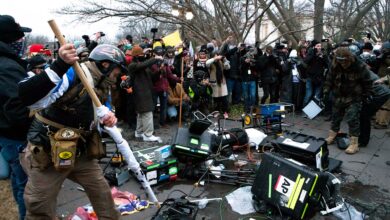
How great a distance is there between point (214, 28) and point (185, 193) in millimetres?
14736

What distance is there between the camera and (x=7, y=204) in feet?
13.5

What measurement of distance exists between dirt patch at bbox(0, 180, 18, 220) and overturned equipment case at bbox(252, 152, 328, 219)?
3.05 meters

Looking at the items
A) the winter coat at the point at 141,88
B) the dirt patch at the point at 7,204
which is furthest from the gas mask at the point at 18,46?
the winter coat at the point at 141,88

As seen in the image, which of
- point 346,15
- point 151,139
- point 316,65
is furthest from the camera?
point 346,15

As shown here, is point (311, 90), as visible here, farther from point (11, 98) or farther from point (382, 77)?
point (11, 98)

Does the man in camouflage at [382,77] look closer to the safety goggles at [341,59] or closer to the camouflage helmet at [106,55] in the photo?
the safety goggles at [341,59]

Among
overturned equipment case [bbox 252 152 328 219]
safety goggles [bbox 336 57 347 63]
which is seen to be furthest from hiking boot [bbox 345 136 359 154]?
overturned equipment case [bbox 252 152 328 219]

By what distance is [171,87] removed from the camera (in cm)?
820

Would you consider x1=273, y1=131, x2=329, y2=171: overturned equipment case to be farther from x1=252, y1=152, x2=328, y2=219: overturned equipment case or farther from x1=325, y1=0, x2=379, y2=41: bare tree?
x1=325, y1=0, x2=379, y2=41: bare tree

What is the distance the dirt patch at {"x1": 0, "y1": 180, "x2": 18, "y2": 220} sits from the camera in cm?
383

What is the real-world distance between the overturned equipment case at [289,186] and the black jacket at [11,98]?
276 centimetres

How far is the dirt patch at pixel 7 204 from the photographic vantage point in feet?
12.6

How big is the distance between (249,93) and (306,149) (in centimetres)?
510

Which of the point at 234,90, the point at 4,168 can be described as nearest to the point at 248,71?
the point at 234,90
